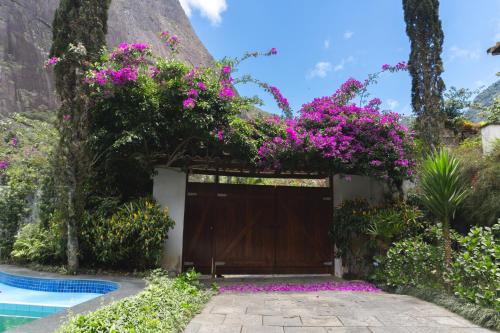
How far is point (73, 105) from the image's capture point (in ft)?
19.9

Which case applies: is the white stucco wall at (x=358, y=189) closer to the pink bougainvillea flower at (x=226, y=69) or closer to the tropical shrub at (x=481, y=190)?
the tropical shrub at (x=481, y=190)

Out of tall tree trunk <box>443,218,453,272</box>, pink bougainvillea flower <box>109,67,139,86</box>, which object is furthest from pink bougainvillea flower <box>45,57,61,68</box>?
tall tree trunk <box>443,218,453,272</box>

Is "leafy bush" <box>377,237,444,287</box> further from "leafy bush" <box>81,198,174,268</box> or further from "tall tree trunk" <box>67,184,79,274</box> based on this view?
"tall tree trunk" <box>67,184,79,274</box>

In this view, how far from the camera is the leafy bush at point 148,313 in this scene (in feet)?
8.49

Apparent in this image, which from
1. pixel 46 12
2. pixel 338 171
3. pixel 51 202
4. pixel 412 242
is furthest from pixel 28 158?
pixel 46 12

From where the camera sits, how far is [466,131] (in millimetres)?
10789

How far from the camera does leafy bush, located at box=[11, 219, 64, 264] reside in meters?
6.23

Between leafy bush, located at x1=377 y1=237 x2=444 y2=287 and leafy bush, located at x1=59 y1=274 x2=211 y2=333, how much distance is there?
3.10 metres

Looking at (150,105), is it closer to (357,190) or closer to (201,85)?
(201,85)

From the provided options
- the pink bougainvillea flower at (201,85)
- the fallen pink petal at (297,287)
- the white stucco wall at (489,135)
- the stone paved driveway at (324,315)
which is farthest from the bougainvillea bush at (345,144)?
the stone paved driveway at (324,315)

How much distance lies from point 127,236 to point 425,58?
8.08 metres

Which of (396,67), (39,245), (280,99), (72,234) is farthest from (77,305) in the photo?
(396,67)

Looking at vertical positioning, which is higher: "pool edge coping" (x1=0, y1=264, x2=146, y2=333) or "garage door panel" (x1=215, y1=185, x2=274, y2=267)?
"garage door panel" (x1=215, y1=185, x2=274, y2=267)

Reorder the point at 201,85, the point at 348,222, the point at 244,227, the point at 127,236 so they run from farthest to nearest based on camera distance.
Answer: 1. the point at 244,227
2. the point at 348,222
3. the point at 201,85
4. the point at 127,236
